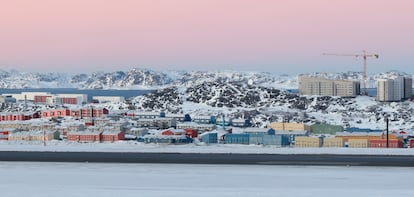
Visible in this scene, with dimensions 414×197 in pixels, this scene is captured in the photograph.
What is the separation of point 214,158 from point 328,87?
97167 mm

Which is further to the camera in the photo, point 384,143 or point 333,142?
point 333,142

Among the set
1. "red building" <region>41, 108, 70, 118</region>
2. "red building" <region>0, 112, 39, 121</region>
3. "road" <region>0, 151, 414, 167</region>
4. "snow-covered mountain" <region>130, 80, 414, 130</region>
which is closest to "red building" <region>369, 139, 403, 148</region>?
"road" <region>0, 151, 414, 167</region>

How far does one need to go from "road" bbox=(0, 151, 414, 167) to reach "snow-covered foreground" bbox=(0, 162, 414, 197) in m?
1.44

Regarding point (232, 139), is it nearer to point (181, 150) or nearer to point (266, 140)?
point (266, 140)

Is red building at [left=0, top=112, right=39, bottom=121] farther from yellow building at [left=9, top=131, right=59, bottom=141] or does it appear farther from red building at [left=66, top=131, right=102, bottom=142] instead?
red building at [left=66, top=131, right=102, bottom=142]

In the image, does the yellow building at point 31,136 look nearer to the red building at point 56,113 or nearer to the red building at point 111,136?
the red building at point 111,136

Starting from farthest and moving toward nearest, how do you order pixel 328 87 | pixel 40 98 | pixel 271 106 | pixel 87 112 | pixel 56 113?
pixel 40 98 < pixel 328 87 < pixel 271 106 < pixel 87 112 < pixel 56 113

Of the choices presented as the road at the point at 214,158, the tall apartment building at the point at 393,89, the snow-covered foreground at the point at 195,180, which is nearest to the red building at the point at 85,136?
the road at the point at 214,158

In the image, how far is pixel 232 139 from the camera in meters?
41.6

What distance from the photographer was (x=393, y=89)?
342 ft

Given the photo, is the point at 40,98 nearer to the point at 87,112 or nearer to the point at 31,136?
the point at 87,112

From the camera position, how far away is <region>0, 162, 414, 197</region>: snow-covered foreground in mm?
18078

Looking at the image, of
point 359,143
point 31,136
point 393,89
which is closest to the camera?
point 359,143

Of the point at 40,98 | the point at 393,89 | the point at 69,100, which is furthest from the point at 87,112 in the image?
the point at 40,98
